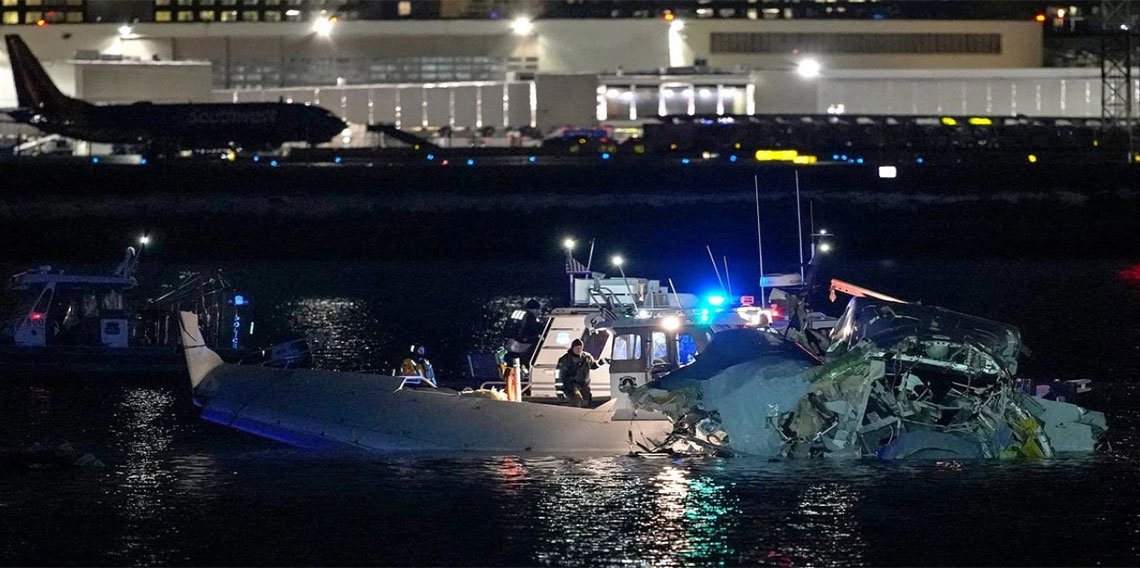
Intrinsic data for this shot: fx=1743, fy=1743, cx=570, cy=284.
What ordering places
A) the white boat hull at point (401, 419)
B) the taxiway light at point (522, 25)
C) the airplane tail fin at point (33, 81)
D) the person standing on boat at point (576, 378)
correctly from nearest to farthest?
the white boat hull at point (401, 419), the person standing on boat at point (576, 378), the airplane tail fin at point (33, 81), the taxiway light at point (522, 25)

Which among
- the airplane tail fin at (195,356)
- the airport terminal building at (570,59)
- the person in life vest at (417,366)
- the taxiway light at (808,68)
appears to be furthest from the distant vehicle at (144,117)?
the person in life vest at (417,366)

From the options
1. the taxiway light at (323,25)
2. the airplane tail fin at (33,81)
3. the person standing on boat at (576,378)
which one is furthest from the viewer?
the taxiway light at (323,25)

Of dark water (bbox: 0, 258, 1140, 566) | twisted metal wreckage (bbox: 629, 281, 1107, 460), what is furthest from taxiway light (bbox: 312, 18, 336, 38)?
twisted metal wreckage (bbox: 629, 281, 1107, 460)

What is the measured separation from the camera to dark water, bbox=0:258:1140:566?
23.3m

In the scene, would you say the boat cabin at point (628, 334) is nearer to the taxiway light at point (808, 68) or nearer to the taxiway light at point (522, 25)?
the taxiway light at point (808, 68)

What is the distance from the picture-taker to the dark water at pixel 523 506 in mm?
23297

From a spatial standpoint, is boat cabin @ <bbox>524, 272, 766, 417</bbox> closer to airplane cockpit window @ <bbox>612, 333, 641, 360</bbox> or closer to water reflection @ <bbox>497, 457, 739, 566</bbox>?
airplane cockpit window @ <bbox>612, 333, 641, 360</bbox>

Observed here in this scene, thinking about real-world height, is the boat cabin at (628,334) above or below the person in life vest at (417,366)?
above

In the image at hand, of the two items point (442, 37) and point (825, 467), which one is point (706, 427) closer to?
point (825, 467)

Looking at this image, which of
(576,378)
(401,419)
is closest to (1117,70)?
(576,378)

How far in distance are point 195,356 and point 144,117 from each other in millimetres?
70371

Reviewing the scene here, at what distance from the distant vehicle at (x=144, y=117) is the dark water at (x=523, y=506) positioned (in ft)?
215

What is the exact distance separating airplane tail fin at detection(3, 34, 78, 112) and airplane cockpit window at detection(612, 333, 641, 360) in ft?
255

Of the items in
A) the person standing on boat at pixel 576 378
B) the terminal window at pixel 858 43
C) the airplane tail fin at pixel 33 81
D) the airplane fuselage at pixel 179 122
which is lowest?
the person standing on boat at pixel 576 378
